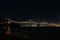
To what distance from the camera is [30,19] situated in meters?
1.92

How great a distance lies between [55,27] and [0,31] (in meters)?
0.79

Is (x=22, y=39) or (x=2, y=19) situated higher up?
(x=2, y=19)

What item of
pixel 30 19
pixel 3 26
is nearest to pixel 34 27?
pixel 30 19

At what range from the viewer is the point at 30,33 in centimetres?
183

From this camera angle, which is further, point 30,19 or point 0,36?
point 30,19

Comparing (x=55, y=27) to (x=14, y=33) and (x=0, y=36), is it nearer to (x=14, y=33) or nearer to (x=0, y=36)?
(x=14, y=33)

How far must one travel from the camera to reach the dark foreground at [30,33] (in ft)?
5.93

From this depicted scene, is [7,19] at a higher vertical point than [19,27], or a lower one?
higher

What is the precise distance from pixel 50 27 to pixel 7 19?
642 mm

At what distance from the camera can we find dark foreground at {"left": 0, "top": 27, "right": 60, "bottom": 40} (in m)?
1.81

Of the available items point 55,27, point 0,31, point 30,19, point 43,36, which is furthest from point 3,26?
point 55,27

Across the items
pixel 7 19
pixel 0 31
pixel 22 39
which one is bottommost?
pixel 22 39

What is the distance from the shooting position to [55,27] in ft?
6.01

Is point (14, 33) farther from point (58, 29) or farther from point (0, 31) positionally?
point (58, 29)
